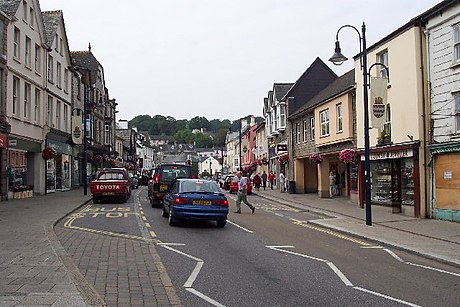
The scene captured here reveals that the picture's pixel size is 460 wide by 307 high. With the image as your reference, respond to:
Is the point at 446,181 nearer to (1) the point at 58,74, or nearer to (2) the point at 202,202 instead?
(2) the point at 202,202

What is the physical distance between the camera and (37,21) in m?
31.8

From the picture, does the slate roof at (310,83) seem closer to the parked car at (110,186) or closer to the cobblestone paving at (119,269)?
the parked car at (110,186)

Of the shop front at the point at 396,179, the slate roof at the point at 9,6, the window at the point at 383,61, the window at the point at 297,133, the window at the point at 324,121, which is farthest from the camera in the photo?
the window at the point at 297,133

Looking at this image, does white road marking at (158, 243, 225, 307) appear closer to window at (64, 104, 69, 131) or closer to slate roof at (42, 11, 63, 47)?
slate roof at (42, 11, 63, 47)

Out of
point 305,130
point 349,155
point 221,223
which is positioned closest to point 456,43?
point 349,155

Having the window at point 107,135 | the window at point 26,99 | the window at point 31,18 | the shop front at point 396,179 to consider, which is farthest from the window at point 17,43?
the window at point 107,135

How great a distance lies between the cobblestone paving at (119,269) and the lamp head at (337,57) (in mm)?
8832

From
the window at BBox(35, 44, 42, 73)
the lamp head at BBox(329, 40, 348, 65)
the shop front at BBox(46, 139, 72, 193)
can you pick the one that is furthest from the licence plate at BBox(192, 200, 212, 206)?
the shop front at BBox(46, 139, 72, 193)

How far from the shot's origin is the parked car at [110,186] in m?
25.6

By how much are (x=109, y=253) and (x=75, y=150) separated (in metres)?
33.3

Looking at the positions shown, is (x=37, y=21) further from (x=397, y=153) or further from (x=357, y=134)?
(x=397, y=153)

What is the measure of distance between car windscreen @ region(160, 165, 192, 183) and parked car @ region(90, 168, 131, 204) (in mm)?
3860

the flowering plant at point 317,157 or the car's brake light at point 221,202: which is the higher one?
the flowering plant at point 317,157

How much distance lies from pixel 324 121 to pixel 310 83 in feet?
33.6
